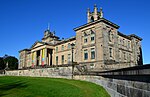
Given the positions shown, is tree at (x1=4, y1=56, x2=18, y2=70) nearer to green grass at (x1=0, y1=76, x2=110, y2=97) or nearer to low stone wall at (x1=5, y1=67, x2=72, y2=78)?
low stone wall at (x1=5, y1=67, x2=72, y2=78)

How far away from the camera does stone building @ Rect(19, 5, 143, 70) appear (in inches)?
1491

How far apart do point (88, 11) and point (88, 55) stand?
1298 centimetres

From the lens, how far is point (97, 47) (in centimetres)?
3891

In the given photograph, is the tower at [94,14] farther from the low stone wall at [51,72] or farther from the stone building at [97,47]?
the low stone wall at [51,72]

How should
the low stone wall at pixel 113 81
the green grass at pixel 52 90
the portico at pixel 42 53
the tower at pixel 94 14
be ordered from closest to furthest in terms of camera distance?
the low stone wall at pixel 113 81
the green grass at pixel 52 90
the tower at pixel 94 14
the portico at pixel 42 53

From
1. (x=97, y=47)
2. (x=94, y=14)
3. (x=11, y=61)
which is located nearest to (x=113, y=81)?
(x=97, y=47)

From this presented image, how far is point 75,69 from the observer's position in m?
29.5

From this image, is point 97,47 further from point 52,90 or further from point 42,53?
point 52,90

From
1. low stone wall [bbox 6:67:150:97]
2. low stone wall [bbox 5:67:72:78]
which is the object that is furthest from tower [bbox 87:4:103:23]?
low stone wall [bbox 6:67:150:97]

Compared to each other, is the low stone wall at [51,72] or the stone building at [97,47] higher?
the stone building at [97,47]

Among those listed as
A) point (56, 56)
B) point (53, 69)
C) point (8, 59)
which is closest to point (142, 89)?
point (53, 69)

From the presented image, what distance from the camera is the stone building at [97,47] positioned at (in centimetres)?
3788

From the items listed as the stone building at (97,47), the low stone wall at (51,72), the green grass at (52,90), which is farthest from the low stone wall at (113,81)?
the stone building at (97,47)

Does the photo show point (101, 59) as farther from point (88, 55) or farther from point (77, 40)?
point (77, 40)
